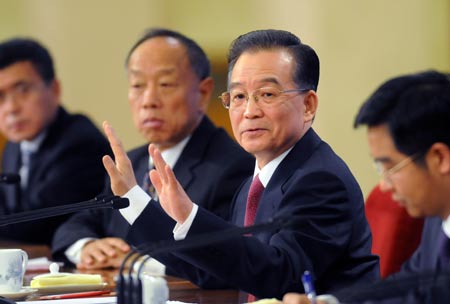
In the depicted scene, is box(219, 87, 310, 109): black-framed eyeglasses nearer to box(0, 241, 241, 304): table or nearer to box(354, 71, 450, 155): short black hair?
box(0, 241, 241, 304): table

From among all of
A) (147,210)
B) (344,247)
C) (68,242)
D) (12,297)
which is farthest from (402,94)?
(68,242)

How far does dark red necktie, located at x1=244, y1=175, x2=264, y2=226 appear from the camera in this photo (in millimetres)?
3465

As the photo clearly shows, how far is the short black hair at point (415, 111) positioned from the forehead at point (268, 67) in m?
0.80

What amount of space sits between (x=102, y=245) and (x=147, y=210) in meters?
1.21

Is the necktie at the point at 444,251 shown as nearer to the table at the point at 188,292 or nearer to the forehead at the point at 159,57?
the table at the point at 188,292

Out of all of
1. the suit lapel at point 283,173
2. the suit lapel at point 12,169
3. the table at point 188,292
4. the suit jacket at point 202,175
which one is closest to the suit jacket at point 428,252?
the suit lapel at point 283,173

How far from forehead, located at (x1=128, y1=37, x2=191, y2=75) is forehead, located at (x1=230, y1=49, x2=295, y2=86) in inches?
49.2

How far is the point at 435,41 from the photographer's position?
21.1 ft

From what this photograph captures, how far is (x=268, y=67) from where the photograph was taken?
11.2 ft

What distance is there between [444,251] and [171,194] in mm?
723

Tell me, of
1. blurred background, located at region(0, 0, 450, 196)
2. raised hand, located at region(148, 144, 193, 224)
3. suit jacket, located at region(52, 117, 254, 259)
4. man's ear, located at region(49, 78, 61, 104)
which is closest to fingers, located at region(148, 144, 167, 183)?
raised hand, located at region(148, 144, 193, 224)

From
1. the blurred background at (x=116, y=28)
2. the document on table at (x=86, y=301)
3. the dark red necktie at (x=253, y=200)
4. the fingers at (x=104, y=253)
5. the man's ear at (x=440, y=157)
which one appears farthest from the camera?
the blurred background at (x=116, y=28)

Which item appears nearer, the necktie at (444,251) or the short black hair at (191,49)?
the necktie at (444,251)

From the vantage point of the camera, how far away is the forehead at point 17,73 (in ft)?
19.8
